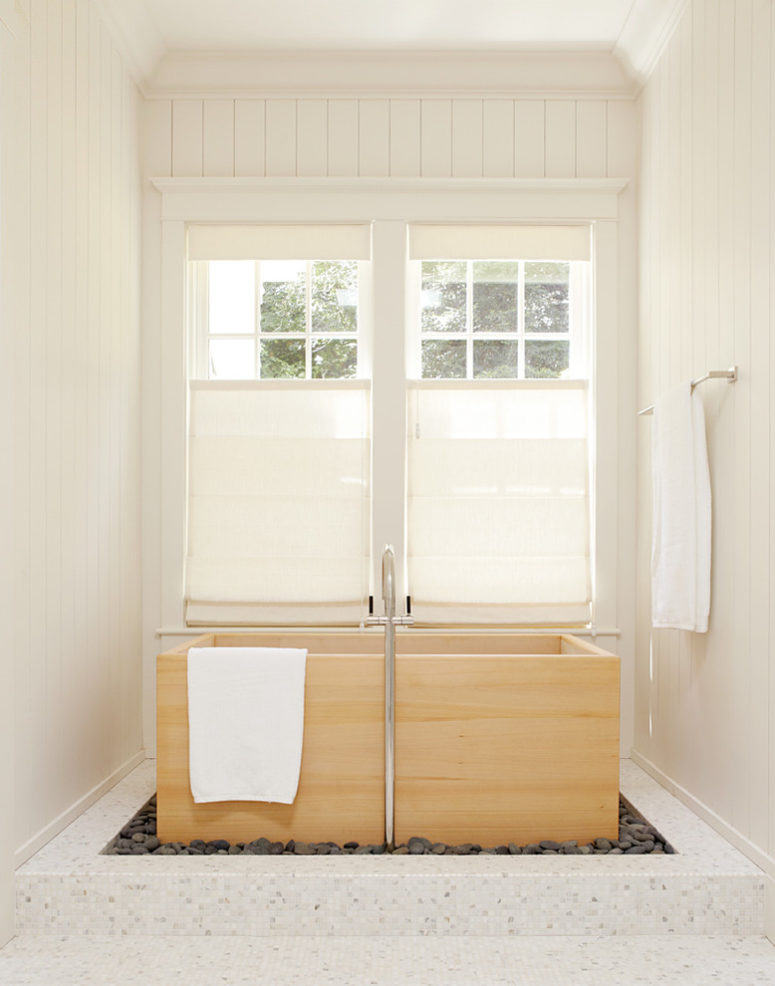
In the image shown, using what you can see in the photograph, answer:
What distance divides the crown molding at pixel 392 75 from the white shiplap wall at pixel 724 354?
360mm

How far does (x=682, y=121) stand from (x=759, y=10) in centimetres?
66

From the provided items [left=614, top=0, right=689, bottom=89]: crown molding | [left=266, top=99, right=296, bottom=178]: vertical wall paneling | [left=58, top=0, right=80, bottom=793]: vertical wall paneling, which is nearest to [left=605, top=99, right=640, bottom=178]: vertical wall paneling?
[left=614, top=0, right=689, bottom=89]: crown molding

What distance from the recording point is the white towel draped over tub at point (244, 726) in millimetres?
2443

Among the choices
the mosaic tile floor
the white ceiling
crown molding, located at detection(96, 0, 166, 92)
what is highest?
the white ceiling

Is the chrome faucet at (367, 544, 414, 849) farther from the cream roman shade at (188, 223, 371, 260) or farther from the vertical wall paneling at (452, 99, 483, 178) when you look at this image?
the vertical wall paneling at (452, 99, 483, 178)

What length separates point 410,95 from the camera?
3.52 m

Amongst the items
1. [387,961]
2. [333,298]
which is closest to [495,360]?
[333,298]

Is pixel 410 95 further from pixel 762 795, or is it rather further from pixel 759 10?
pixel 762 795

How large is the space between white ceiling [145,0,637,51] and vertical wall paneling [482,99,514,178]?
0.69 ft

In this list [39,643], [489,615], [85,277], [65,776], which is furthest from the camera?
[489,615]

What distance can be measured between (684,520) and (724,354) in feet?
1.62

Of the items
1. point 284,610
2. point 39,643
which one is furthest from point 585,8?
point 39,643

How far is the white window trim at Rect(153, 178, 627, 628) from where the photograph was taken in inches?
138

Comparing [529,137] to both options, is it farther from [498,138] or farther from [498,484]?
[498,484]
